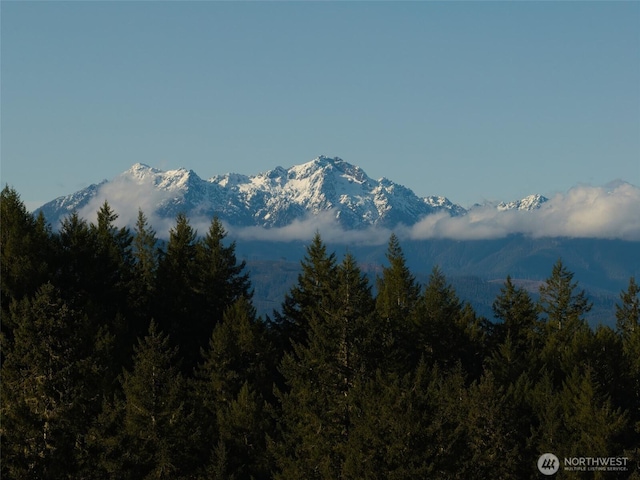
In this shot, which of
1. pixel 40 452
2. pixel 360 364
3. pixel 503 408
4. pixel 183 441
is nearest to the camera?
pixel 40 452

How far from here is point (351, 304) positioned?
5912 cm

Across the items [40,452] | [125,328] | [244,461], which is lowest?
[244,461]

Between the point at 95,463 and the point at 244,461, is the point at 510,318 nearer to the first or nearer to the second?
the point at 244,461

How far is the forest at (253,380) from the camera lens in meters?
52.8

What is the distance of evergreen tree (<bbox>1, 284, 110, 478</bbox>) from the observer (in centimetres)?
4944

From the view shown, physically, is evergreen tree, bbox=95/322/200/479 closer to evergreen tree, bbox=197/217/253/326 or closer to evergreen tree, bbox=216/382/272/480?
evergreen tree, bbox=216/382/272/480

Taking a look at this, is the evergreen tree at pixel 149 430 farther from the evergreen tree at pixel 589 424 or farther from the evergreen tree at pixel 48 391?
the evergreen tree at pixel 589 424

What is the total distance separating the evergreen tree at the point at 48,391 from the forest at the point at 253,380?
4.4 inches

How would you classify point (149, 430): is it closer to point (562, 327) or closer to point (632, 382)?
point (632, 382)

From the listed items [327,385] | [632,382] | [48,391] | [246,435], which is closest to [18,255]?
[48,391]

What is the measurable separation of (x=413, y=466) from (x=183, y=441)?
1337 cm

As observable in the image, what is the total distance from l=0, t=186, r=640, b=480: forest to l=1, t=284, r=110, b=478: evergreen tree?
11cm

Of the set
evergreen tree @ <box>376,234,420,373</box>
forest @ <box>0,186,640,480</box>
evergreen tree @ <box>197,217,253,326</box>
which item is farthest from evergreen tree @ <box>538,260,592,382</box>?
evergreen tree @ <box>197,217,253,326</box>

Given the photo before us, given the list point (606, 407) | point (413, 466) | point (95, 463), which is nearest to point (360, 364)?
point (413, 466)
